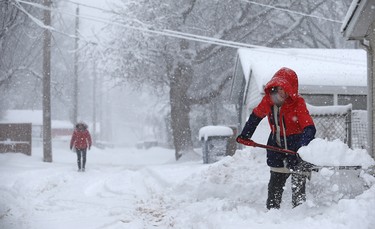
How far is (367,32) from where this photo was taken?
8.05 metres

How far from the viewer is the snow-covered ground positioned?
3.99 metres

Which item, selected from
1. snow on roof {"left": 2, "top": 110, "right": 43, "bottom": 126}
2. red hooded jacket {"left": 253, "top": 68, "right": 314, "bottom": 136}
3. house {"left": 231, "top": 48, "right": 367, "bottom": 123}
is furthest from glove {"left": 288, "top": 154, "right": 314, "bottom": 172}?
snow on roof {"left": 2, "top": 110, "right": 43, "bottom": 126}

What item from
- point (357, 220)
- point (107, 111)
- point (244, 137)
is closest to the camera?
point (357, 220)

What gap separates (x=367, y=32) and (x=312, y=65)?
21.7ft

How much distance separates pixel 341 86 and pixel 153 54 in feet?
32.4

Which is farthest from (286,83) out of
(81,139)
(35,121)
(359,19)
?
(35,121)

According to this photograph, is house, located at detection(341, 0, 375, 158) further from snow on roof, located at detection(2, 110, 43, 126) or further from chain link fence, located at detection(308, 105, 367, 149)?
snow on roof, located at detection(2, 110, 43, 126)

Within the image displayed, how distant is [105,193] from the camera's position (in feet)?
29.9

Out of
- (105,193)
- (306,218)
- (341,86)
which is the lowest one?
(105,193)

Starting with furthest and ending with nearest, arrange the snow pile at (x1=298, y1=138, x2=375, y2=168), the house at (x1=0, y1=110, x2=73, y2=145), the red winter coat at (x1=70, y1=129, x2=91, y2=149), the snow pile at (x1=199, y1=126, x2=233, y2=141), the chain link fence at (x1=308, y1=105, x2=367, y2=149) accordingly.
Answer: the house at (x1=0, y1=110, x2=73, y2=145) → the snow pile at (x1=199, y1=126, x2=233, y2=141) → the red winter coat at (x1=70, y1=129, x2=91, y2=149) → the chain link fence at (x1=308, y1=105, x2=367, y2=149) → the snow pile at (x1=298, y1=138, x2=375, y2=168)

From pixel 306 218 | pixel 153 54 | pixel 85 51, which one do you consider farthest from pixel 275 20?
pixel 306 218

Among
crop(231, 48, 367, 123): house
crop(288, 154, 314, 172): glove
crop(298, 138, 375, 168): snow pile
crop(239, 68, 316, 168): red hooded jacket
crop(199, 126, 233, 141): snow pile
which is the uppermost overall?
crop(231, 48, 367, 123): house

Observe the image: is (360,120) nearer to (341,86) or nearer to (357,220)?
(341,86)

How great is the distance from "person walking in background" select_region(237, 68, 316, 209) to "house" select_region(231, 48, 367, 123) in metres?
7.79
